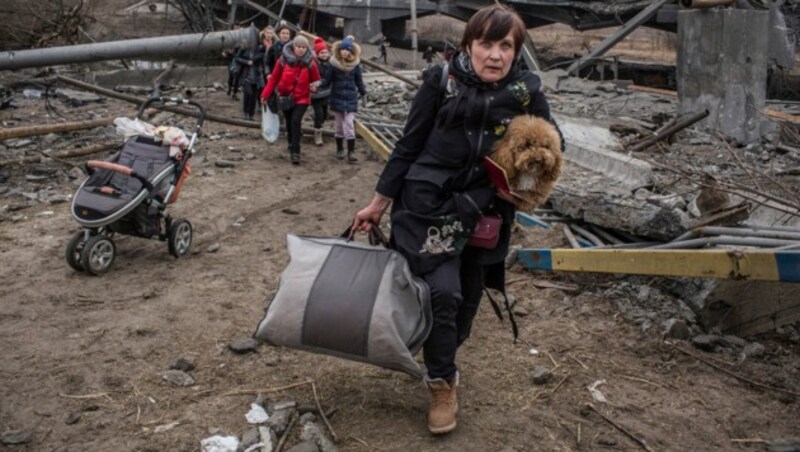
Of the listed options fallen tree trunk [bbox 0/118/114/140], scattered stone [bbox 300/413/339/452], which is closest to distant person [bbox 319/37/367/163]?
fallen tree trunk [bbox 0/118/114/140]

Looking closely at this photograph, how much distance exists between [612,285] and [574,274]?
335 millimetres

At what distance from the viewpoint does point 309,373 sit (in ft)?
12.8

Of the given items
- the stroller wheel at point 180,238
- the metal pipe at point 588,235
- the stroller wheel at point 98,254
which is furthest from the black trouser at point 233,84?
the metal pipe at point 588,235

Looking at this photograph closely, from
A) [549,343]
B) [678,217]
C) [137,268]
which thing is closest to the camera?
[549,343]

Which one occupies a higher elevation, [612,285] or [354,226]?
[354,226]

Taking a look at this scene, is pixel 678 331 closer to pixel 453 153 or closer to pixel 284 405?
pixel 453 153

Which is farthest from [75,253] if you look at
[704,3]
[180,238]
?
[704,3]

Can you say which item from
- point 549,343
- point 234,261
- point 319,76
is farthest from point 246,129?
point 549,343

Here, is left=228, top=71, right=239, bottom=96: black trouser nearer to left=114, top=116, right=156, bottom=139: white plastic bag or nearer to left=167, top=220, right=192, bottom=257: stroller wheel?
left=114, top=116, right=156, bottom=139: white plastic bag

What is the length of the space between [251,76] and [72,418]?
10.3 meters

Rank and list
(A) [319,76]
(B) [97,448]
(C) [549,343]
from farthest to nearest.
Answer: (A) [319,76] < (C) [549,343] < (B) [97,448]

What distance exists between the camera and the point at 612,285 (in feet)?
16.7

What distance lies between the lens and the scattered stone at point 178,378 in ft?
12.5

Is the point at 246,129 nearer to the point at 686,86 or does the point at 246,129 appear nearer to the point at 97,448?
the point at 686,86
